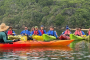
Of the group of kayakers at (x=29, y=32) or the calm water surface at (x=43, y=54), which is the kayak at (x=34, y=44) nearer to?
the group of kayakers at (x=29, y=32)

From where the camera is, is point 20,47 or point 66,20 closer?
point 20,47

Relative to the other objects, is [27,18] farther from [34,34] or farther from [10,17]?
[34,34]

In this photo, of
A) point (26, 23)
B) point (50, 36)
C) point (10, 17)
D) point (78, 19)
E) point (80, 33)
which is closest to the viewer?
point (50, 36)

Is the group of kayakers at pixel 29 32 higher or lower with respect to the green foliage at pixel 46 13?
lower

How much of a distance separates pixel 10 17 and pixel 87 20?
42016 millimetres

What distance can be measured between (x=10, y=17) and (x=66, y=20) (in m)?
34.2

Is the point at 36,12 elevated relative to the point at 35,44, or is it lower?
elevated

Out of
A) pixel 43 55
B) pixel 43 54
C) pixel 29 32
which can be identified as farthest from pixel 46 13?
pixel 43 55

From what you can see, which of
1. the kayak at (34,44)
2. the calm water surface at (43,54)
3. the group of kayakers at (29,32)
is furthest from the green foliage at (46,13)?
the calm water surface at (43,54)

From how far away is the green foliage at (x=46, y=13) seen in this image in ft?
293

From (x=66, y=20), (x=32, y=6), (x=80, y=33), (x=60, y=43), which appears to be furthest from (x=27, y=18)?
(x=60, y=43)

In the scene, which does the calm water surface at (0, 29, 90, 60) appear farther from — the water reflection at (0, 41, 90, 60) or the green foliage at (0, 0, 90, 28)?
the green foliage at (0, 0, 90, 28)

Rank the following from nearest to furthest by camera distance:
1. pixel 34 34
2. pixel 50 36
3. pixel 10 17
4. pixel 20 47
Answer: pixel 20 47, pixel 50 36, pixel 34 34, pixel 10 17

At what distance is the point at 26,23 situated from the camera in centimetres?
9812
